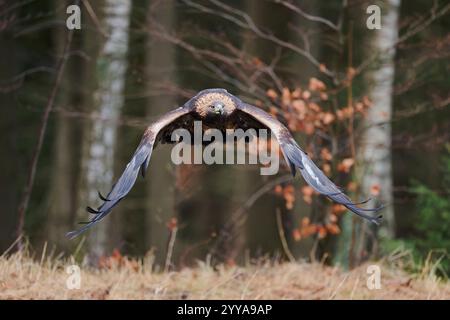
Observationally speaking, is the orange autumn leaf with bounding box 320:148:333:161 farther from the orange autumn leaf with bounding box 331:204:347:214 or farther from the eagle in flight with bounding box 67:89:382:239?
the eagle in flight with bounding box 67:89:382:239

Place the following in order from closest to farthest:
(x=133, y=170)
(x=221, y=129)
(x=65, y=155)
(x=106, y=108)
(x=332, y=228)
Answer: (x=133, y=170) → (x=221, y=129) → (x=332, y=228) → (x=106, y=108) → (x=65, y=155)

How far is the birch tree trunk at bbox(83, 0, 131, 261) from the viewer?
1075cm

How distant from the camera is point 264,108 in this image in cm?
1012

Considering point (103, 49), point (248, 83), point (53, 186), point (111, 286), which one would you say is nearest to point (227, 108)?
point (111, 286)

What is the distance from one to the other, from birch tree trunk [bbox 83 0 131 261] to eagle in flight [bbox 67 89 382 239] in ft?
11.0

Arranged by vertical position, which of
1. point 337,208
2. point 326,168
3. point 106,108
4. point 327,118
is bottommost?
point 337,208

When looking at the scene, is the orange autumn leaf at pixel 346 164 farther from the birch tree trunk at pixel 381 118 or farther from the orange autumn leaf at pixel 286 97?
the orange autumn leaf at pixel 286 97

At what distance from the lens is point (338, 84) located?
32.5 ft

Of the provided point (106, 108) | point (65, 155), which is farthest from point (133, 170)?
point (65, 155)

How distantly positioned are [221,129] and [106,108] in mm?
3967

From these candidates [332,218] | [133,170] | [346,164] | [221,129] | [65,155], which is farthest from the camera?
[65,155]

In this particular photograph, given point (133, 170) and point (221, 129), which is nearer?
point (133, 170)

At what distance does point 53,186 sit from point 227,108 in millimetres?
7209

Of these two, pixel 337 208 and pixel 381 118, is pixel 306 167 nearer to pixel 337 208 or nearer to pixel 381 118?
pixel 337 208
